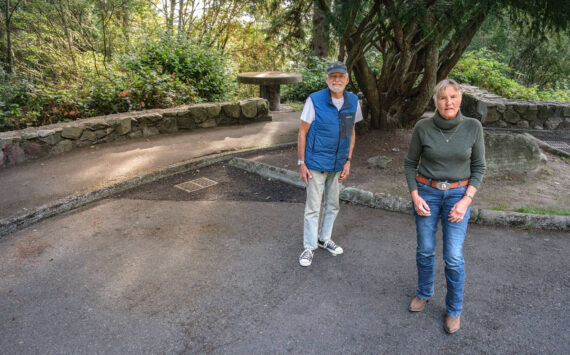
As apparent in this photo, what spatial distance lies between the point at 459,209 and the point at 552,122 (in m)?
9.84

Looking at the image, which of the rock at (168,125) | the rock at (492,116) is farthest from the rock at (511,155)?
the rock at (168,125)

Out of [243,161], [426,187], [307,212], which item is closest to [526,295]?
[426,187]

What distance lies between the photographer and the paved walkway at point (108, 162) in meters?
5.60

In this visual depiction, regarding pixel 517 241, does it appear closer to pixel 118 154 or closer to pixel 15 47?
pixel 118 154

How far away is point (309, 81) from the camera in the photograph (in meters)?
15.0

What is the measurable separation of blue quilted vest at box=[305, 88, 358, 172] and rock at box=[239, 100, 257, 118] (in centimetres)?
689

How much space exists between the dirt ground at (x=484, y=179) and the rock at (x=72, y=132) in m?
3.38

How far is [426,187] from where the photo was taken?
9.78 ft

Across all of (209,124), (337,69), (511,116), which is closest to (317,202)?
(337,69)

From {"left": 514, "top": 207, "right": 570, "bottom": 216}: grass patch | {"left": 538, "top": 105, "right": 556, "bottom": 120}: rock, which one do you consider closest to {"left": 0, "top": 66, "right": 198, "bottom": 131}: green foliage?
{"left": 514, "top": 207, "right": 570, "bottom": 216}: grass patch

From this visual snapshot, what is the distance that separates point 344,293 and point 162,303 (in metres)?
1.54

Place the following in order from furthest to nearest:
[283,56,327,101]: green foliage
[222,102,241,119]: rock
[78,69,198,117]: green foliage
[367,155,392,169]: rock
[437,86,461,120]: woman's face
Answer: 1. [283,56,327,101]: green foliage
2. [222,102,241,119]: rock
3. [78,69,198,117]: green foliage
4. [367,155,392,169]: rock
5. [437,86,461,120]: woman's face

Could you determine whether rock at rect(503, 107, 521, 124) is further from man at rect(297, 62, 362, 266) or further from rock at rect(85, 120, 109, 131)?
rock at rect(85, 120, 109, 131)

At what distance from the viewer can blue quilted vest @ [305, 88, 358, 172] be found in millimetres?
3648
